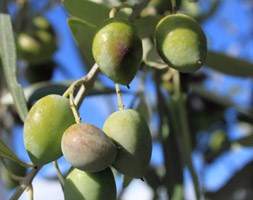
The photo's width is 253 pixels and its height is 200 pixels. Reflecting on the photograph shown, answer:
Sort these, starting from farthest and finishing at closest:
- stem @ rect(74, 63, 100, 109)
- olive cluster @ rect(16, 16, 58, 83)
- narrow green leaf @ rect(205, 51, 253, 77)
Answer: olive cluster @ rect(16, 16, 58, 83) → narrow green leaf @ rect(205, 51, 253, 77) → stem @ rect(74, 63, 100, 109)

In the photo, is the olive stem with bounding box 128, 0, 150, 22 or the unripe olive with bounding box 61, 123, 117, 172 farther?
the olive stem with bounding box 128, 0, 150, 22

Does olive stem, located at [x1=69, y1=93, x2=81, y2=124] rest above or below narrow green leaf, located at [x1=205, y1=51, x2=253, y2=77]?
above

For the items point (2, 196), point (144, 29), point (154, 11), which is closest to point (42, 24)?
point (154, 11)

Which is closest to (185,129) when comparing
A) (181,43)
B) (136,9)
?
(136,9)

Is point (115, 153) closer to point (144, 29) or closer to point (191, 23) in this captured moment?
point (191, 23)

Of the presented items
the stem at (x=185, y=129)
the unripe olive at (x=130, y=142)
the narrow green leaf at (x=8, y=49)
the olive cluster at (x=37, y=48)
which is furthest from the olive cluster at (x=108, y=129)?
the olive cluster at (x=37, y=48)

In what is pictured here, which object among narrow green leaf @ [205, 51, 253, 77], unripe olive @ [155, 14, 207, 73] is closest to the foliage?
narrow green leaf @ [205, 51, 253, 77]

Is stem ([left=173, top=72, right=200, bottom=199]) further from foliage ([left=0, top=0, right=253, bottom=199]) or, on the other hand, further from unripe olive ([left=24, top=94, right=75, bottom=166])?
unripe olive ([left=24, top=94, right=75, bottom=166])

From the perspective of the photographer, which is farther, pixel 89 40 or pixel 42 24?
pixel 42 24

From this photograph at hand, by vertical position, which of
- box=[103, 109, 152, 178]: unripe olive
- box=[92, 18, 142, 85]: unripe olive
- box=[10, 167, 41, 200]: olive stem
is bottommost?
box=[10, 167, 41, 200]: olive stem
